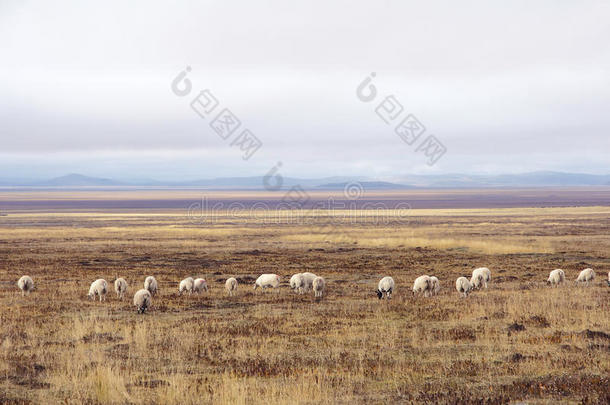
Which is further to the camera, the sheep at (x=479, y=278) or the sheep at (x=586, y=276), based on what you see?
the sheep at (x=586, y=276)

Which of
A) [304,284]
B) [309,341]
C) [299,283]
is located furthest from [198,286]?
[309,341]

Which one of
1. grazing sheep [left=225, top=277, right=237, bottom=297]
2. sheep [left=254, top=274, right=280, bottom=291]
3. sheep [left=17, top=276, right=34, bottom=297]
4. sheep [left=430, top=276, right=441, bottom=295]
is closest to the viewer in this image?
sheep [left=430, top=276, right=441, bottom=295]

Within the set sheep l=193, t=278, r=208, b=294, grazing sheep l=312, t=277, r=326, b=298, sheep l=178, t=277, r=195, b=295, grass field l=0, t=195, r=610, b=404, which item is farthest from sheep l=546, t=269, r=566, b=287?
sheep l=178, t=277, r=195, b=295

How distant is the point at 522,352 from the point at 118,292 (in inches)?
652

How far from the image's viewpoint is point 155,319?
20141 millimetres

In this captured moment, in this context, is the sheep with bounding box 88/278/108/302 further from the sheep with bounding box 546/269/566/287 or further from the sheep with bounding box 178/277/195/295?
the sheep with bounding box 546/269/566/287

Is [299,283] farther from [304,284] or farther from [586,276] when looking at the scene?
[586,276]

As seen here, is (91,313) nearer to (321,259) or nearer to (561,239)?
(321,259)

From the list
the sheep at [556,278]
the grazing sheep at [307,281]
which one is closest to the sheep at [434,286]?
the grazing sheep at [307,281]

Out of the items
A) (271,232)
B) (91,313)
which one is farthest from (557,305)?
(271,232)

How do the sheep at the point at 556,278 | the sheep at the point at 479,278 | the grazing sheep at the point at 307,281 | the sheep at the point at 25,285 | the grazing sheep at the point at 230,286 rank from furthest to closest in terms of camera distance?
1. the sheep at the point at 556,278
2. the sheep at the point at 479,278
3. the grazing sheep at the point at 307,281
4. the grazing sheep at the point at 230,286
5. the sheep at the point at 25,285

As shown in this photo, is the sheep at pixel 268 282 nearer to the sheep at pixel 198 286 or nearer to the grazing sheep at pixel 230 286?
the grazing sheep at pixel 230 286

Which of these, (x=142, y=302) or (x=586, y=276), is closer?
(x=142, y=302)

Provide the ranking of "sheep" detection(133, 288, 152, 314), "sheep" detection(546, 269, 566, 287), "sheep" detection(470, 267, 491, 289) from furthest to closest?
"sheep" detection(546, 269, 566, 287) < "sheep" detection(470, 267, 491, 289) < "sheep" detection(133, 288, 152, 314)
